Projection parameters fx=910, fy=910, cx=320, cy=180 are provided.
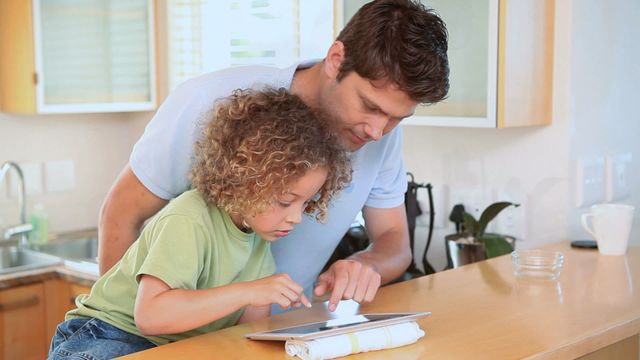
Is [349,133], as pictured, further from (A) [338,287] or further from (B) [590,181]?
(B) [590,181]

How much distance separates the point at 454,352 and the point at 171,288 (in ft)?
1.58

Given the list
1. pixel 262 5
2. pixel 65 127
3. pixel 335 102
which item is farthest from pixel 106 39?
pixel 335 102

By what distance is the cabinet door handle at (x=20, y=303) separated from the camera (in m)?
3.06

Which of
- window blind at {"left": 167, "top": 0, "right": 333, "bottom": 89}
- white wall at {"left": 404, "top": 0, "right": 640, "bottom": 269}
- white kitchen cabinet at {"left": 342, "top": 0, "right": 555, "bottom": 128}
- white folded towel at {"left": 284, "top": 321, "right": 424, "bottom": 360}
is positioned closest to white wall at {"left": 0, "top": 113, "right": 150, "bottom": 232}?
window blind at {"left": 167, "top": 0, "right": 333, "bottom": 89}

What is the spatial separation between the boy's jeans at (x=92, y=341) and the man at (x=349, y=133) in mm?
222

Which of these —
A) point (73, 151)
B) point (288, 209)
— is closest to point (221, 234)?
point (288, 209)

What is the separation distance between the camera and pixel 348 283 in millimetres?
1660

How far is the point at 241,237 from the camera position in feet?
5.56

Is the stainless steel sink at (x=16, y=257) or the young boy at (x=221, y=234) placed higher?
the young boy at (x=221, y=234)

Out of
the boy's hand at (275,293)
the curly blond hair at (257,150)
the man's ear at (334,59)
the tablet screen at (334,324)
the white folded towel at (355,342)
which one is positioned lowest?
the white folded towel at (355,342)

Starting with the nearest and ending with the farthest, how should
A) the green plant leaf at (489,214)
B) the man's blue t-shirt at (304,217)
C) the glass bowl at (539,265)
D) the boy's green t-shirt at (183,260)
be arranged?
the boy's green t-shirt at (183,260)
the man's blue t-shirt at (304,217)
the glass bowl at (539,265)
the green plant leaf at (489,214)

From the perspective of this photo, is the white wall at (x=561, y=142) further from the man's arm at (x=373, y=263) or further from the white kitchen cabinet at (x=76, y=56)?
the white kitchen cabinet at (x=76, y=56)

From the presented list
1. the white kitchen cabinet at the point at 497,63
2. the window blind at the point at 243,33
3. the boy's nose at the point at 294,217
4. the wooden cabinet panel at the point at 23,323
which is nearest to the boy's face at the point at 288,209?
the boy's nose at the point at 294,217

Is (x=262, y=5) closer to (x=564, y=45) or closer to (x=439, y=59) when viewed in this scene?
(x=564, y=45)
